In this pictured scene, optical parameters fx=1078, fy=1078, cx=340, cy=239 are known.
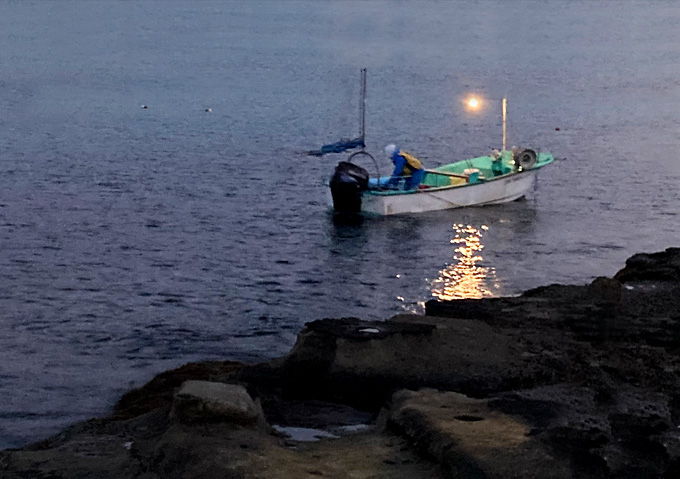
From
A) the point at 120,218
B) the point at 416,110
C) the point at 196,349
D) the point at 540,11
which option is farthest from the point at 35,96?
the point at 540,11

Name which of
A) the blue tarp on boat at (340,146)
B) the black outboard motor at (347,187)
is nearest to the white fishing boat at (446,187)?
the black outboard motor at (347,187)

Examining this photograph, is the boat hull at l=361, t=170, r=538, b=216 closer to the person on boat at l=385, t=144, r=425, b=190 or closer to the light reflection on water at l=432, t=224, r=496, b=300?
the person on boat at l=385, t=144, r=425, b=190

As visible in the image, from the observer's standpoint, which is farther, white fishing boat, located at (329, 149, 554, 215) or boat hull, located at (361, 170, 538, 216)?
boat hull, located at (361, 170, 538, 216)

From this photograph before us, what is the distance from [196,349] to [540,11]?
16041 centimetres

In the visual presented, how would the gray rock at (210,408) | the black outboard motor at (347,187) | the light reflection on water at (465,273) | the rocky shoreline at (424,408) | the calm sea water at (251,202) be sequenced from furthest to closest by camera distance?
the black outboard motor at (347,187), the light reflection on water at (465,273), the calm sea water at (251,202), the gray rock at (210,408), the rocky shoreline at (424,408)

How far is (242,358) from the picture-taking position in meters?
20.9

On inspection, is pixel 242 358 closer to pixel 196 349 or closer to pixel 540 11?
pixel 196 349

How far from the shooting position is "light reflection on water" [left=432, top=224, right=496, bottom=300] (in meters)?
26.6

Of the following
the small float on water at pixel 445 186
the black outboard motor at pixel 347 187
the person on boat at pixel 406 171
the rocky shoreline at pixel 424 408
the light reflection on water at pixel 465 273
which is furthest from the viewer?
the person on boat at pixel 406 171

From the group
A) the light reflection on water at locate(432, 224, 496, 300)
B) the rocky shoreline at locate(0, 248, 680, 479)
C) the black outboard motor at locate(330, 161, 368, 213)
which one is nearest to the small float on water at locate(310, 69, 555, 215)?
the black outboard motor at locate(330, 161, 368, 213)

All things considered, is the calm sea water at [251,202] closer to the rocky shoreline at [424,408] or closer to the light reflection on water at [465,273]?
the light reflection on water at [465,273]

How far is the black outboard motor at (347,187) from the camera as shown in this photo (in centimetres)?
3453

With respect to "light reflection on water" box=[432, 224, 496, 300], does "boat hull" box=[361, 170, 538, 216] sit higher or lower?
higher

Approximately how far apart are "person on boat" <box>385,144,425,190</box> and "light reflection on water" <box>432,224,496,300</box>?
2.68 metres
